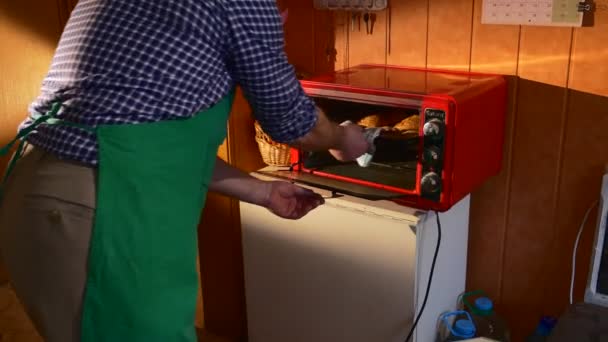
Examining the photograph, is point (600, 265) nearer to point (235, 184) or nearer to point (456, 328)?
point (456, 328)

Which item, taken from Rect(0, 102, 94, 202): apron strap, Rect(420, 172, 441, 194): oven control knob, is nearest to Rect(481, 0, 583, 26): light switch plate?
Rect(420, 172, 441, 194): oven control knob

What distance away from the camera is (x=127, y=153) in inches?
38.4

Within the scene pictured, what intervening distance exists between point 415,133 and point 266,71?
1.62ft

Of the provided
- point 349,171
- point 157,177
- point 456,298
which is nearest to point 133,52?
point 157,177

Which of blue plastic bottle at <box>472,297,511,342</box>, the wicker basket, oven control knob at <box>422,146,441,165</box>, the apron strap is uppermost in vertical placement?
the apron strap

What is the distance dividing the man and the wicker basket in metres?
0.59

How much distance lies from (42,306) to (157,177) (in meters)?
0.27

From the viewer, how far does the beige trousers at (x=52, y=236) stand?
0.97 metres

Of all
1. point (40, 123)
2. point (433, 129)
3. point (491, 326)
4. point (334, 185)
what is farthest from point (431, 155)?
point (40, 123)

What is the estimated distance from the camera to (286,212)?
1.36m

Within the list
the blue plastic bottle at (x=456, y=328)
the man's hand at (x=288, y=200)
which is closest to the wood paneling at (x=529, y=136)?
the blue plastic bottle at (x=456, y=328)

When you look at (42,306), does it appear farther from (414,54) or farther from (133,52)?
(414,54)

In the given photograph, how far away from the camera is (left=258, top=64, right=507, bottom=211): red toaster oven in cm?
132

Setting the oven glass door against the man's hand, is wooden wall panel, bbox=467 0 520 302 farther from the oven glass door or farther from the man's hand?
the man's hand
